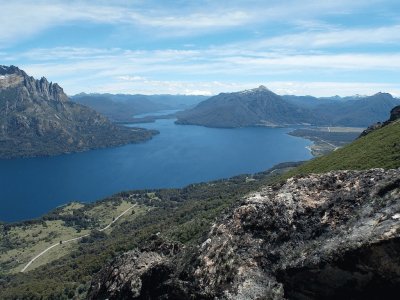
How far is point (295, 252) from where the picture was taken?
17.0 meters

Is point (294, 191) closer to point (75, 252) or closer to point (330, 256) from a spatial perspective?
point (330, 256)

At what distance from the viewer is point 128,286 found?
20406 millimetres

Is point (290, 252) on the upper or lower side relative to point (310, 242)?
lower

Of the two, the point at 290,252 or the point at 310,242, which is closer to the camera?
the point at 310,242

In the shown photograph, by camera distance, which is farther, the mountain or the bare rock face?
the mountain

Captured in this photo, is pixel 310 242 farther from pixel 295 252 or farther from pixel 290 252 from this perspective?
pixel 290 252

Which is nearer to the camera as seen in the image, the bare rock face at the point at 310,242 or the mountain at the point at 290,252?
the bare rock face at the point at 310,242

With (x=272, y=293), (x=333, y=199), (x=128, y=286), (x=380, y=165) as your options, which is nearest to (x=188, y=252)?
(x=128, y=286)

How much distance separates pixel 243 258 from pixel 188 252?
302cm

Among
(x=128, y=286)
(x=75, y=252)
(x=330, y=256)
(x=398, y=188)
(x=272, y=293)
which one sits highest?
(x=398, y=188)

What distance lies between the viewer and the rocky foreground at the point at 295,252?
14500 mm

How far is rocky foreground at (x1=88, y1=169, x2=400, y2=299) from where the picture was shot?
47.6 ft

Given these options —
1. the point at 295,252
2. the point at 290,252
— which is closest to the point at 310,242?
the point at 295,252

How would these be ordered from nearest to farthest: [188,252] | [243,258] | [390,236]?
[390,236], [243,258], [188,252]
